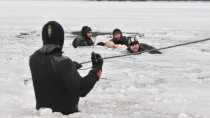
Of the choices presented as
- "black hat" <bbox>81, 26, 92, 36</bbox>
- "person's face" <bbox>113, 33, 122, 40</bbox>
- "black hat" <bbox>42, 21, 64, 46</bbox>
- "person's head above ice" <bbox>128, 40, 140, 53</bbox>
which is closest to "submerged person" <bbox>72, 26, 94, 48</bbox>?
"black hat" <bbox>81, 26, 92, 36</bbox>

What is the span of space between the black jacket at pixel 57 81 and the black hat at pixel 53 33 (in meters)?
0.09

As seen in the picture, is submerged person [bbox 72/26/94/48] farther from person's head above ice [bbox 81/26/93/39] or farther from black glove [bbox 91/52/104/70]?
black glove [bbox 91/52/104/70]

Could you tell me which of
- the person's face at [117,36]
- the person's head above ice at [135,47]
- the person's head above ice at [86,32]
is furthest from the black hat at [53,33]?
the person's head above ice at [86,32]

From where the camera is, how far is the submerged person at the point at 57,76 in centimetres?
530

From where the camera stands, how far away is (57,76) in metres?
Result: 5.36

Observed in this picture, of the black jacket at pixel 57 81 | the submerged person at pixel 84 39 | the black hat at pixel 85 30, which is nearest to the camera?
the black jacket at pixel 57 81

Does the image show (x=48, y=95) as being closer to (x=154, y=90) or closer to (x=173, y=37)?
(x=154, y=90)

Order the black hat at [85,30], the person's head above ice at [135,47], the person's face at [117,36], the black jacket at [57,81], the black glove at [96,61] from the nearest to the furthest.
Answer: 1. the black jacket at [57,81]
2. the black glove at [96,61]
3. the person's head above ice at [135,47]
4. the person's face at [117,36]
5. the black hat at [85,30]

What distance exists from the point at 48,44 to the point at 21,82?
4546mm

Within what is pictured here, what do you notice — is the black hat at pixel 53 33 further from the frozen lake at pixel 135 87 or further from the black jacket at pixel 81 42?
the black jacket at pixel 81 42

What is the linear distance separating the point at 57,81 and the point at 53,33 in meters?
0.47

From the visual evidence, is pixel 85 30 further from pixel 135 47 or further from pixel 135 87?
pixel 135 87

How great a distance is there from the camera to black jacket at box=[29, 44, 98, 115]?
17.4ft

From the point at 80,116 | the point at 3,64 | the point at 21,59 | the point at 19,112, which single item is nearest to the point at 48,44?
the point at 80,116
